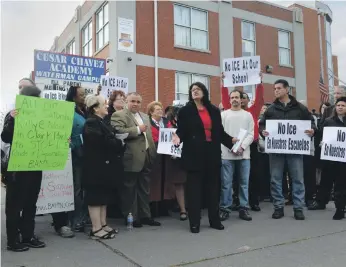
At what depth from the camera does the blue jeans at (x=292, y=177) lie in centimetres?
570

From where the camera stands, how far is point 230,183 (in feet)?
18.9

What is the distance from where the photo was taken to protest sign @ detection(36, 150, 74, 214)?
4.83 m

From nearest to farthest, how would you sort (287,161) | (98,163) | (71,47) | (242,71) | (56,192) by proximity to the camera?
(98,163) < (56,192) < (287,161) < (242,71) < (71,47)

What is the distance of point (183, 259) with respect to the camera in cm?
377

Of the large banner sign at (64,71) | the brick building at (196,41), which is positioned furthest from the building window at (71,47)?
the large banner sign at (64,71)

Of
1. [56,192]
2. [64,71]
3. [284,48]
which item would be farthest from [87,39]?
[56,192]

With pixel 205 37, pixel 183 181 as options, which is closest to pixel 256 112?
pixel 183 181

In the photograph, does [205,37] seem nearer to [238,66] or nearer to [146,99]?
[146,99]

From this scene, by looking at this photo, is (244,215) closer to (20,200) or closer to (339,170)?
(339,170)

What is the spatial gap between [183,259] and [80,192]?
6.35 feet

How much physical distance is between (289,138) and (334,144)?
0.73 meters

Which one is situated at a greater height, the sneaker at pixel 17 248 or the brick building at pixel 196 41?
the brick building at pixel 196 41

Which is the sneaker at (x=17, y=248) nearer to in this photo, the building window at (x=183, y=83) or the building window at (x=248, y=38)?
the building window at (x=183, y=83)

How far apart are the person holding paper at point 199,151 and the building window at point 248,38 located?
1527 centimetres
